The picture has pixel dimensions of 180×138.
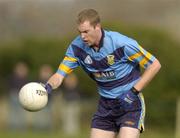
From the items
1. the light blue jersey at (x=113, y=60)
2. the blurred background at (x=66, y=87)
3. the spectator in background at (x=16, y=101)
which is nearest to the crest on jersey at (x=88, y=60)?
the light blue jersey at (x=113, y=60)

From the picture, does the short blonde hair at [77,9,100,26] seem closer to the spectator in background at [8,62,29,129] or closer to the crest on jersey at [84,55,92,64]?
the crest on jersey at [84,55,92,64]

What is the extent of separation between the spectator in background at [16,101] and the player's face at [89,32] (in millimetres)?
12453

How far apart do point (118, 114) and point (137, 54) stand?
0.82m

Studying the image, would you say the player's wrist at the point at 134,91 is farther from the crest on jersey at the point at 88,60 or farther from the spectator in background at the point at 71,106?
the spectator in background at the point at 71,106

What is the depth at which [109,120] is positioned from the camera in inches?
374

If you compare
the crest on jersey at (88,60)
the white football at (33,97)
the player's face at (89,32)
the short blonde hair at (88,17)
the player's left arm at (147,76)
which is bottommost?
the white football at (33,97)

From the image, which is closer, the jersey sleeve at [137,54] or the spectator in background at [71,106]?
the jersey sleeve at [137,54]

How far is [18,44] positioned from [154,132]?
9.44 meters

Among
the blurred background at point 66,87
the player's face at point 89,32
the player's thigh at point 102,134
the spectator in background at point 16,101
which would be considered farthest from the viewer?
the blurred background at point 66,87

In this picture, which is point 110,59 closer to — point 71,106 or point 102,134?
point 102,134

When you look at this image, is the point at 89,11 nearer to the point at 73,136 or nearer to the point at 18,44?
the point at 73,136

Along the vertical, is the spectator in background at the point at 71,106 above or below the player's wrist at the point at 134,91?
below

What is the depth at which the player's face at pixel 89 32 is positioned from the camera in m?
8.88

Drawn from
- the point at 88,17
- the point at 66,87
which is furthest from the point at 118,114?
the point at 66,87
